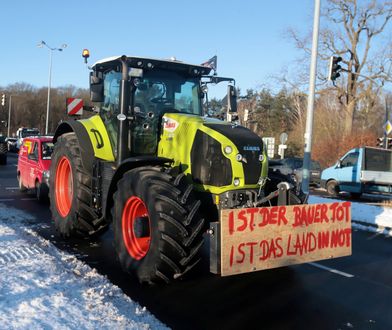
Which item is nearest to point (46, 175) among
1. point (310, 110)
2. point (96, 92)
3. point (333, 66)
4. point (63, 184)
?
point (63, 184)

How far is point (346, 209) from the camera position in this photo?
5559mm

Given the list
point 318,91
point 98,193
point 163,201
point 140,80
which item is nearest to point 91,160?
point 98,193

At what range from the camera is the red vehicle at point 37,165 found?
449 inches

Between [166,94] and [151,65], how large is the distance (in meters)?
0.50

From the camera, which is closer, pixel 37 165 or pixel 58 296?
pixel 58 296

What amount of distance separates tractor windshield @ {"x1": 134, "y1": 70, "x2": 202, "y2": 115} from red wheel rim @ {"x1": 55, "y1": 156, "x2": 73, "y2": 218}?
87.4 inches

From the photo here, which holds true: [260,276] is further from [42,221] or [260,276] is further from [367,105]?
[367,105]

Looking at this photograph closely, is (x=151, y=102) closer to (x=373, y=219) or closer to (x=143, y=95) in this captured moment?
(x=143, y=95)

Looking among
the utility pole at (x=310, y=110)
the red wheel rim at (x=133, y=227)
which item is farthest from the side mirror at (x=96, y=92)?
the utility pole at (x=310, y=110)

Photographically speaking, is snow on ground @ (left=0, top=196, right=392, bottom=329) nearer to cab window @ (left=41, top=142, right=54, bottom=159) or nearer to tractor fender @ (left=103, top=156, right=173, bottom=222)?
tractor fender @ (left=103, top=156, right=173, bottom=222)

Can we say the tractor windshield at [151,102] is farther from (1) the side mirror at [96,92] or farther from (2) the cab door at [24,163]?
(2) the cab door at [24,163]

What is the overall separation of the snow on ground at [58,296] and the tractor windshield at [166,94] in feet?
7.99

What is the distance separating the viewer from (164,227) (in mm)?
4867

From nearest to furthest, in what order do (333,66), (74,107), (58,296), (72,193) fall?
(58,296)
(72,193)
(74,107)
(333,66)
